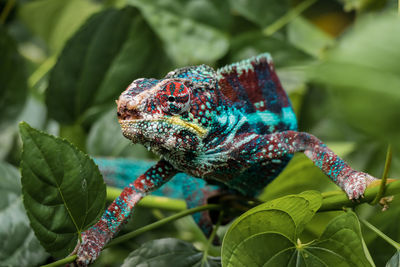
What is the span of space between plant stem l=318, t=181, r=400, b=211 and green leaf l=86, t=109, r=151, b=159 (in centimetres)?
87

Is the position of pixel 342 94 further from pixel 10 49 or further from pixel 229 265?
pixel 10 49

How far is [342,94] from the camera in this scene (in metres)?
0.52

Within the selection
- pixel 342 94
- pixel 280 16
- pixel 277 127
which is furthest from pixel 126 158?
pixel 342 94

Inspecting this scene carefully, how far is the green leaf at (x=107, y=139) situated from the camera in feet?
5.12

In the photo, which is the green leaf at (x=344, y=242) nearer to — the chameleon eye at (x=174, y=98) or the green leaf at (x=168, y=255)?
the green leaf at (x=168, y=255)

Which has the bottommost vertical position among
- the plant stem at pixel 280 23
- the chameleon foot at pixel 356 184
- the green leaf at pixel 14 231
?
the green leaf at pixel 14 231

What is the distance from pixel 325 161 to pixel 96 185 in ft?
1.44

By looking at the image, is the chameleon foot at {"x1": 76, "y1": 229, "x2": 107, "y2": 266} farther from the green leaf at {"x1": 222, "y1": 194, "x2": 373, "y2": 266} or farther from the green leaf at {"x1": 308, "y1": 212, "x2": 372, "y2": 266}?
the green leaf at {"x1": 308, "y1": 212, "x2": 372, "y2": 266}

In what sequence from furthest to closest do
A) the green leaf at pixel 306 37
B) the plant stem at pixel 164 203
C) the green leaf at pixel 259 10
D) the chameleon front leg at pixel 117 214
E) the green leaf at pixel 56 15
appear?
the green leaf at pixel 56 15, the green leaf at pixel 306 37, the green leaf at pixel 259 10, the plant stem at pixel 164 203, the chameleon front leg at pixel 117 214

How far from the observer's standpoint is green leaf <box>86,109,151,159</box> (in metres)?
1.56

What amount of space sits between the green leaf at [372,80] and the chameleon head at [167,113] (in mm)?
360

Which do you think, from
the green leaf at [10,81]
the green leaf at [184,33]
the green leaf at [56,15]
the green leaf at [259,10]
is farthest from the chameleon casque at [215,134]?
the green leaf at [56,15]

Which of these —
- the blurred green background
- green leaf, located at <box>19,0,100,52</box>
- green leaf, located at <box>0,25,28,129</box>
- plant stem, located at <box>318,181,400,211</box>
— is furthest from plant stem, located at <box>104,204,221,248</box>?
green leaf, located at <box>19,0,100,52</box>

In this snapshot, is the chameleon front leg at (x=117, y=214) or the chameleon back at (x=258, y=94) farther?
the chameleon back at (x=258, y=94)
